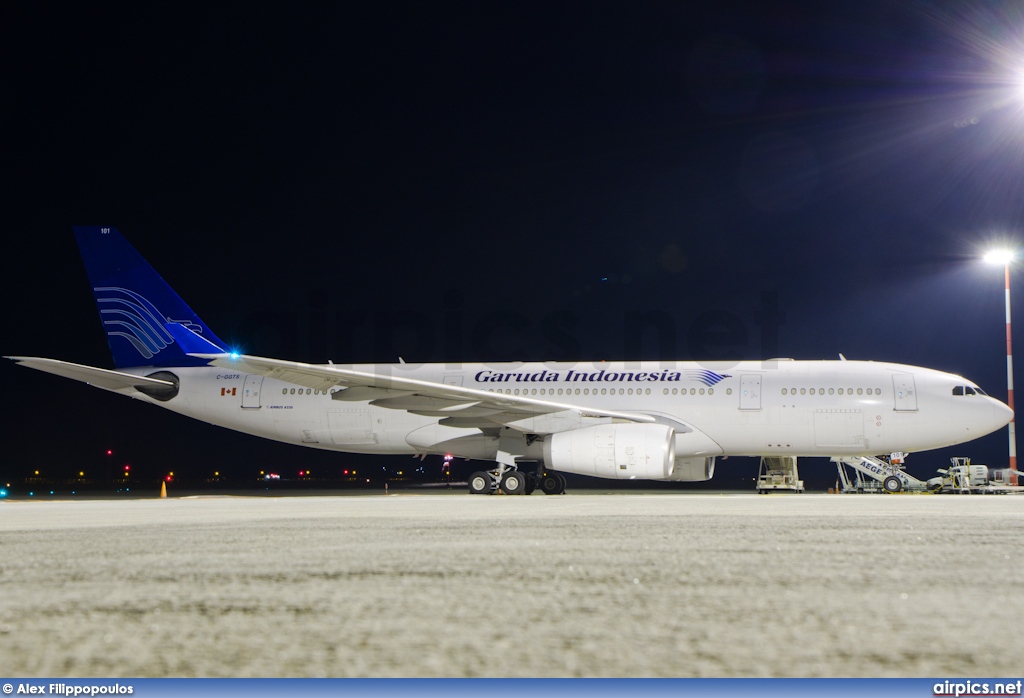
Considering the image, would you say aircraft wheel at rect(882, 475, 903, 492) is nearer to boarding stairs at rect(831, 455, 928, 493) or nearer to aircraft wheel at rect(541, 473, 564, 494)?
boarding stairs at rect(831, 455, 928, 493)

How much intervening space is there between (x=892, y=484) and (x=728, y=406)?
1068cm

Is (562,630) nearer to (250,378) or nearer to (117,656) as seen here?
(117,656)

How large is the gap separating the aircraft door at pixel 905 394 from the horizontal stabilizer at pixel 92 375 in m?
16.6

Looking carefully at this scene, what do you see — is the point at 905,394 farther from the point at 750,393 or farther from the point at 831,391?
the point at 750,393

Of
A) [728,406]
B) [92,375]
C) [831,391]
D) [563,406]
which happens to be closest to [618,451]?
[563,406]

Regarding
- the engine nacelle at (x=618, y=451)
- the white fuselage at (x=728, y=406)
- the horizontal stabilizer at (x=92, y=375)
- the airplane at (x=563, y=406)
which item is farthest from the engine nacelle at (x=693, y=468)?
the horizontal stabilizer at (x=92, y=375)

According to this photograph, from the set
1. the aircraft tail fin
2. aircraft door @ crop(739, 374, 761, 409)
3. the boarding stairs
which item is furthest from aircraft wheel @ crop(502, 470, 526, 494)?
the boarding stairs

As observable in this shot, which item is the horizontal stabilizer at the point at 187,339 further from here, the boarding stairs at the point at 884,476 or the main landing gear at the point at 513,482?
the boarding stairs at the point at 884,476

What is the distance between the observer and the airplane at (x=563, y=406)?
16156 mm

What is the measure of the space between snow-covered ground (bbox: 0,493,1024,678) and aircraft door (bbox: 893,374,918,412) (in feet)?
41.8

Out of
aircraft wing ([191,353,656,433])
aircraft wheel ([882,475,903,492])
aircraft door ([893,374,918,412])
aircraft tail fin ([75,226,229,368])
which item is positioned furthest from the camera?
aircraft wheel ([882,475,903,492])

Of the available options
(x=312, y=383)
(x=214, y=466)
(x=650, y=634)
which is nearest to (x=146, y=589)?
(x=650, y=634)

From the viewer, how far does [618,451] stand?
15.6 m

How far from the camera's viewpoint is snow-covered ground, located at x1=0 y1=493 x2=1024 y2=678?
225 centimetres
